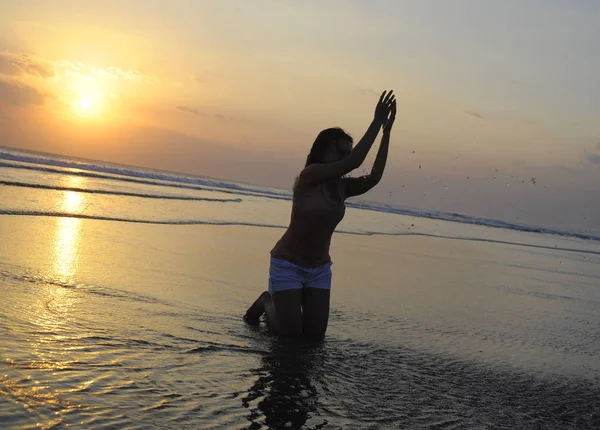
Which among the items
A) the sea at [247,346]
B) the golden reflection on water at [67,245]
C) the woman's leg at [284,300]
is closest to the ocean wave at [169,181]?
the golden reflection on water at [67,245]

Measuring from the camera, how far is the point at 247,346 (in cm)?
510

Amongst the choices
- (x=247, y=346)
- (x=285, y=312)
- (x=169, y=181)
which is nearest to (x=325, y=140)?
Answer: (x=285, y=312)

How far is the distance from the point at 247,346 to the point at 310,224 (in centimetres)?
128

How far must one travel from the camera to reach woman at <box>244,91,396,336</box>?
5703 mm

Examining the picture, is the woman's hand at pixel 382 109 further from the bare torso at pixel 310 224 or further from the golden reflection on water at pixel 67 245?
the golden reflection on water at pixel 67 245

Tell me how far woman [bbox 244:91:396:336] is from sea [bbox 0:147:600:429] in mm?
250

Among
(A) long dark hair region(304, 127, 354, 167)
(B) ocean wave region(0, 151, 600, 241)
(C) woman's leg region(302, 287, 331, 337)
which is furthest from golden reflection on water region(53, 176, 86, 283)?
(B) ocean wave region(0, 151, 600, 241)

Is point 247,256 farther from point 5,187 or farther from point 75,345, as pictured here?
point 5,187

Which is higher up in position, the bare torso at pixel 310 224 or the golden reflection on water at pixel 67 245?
the bare torso at pixel 310 224

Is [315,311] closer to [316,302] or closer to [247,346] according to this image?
[316,302]

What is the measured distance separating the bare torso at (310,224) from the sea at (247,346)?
0.73m

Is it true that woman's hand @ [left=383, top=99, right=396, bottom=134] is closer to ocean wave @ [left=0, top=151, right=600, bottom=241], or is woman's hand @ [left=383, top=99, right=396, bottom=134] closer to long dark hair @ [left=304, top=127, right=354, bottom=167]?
long dark hair @ [left=304, top=127, right=354, bottom=167]

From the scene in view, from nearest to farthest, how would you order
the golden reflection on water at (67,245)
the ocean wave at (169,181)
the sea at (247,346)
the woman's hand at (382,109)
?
the sea at (247,346) < the woman's hand at (382,109) < the golden reflection on water at (67,245) < the ocean wave at (169,181)

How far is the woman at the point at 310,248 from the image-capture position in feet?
18.7
